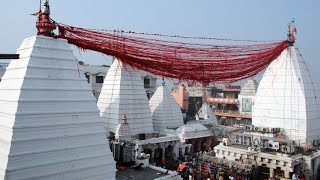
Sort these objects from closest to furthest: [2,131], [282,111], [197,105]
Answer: [2,131] → [282,111] → [197,105]

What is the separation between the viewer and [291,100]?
22.0 m

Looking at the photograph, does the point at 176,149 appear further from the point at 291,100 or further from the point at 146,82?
the point at 146,82

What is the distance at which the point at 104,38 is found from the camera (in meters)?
11.2

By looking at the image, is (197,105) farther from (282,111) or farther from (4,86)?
(4,86)

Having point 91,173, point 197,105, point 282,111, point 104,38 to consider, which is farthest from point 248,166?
point 197,105

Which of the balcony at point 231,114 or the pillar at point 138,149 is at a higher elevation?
the balcony at point 231,114

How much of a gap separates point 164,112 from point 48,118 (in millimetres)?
20372

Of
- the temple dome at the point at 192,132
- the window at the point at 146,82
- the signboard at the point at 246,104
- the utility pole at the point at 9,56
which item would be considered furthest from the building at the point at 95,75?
the utility pole at the point at 9,56

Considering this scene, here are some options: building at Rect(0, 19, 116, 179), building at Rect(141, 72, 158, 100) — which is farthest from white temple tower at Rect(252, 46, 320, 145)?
building at Rect(141, 72, 158, 100)

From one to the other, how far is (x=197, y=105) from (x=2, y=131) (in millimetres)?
44785

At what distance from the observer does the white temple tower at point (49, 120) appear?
9742 mm

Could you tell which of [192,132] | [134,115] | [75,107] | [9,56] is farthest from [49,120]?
[192,132]

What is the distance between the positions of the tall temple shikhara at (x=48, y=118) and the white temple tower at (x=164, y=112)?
18.4 meters

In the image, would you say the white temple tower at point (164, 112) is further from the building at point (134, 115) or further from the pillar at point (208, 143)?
the pillar at point (208, 143)
